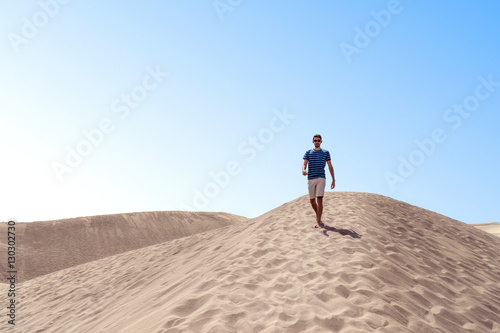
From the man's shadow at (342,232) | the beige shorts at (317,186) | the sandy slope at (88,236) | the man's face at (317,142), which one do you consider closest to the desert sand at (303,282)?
the man's shadow at (342,232)

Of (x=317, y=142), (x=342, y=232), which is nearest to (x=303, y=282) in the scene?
(x=342, y=232)

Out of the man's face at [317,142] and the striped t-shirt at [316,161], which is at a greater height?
the man's face at [317,142]

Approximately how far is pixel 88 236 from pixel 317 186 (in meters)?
31.8

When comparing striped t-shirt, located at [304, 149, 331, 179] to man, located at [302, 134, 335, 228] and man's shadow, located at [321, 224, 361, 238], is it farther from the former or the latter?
man's shadow, located at [321, 224, 361, 238]

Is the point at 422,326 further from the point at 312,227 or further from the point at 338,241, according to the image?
the point at 312,227

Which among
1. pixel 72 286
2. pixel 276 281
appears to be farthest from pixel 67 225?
pixel 276 281

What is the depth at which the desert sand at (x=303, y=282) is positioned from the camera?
540 cm

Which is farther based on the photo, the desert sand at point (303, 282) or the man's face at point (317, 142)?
the man's face at point (317, 142)

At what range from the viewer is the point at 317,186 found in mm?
9469

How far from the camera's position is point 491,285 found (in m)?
8.69

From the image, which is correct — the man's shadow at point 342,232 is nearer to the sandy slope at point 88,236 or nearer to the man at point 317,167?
the man at point 317,167

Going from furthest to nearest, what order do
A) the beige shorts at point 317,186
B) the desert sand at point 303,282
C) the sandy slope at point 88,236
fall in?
the sandy slope at point 88,236
the beige shorts at point 317,186
the desert sand at point 303,282

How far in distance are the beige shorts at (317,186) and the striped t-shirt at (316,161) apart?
0.33 feet

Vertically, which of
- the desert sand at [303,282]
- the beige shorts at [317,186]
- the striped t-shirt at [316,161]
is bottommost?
the desert sand at [303,282]
